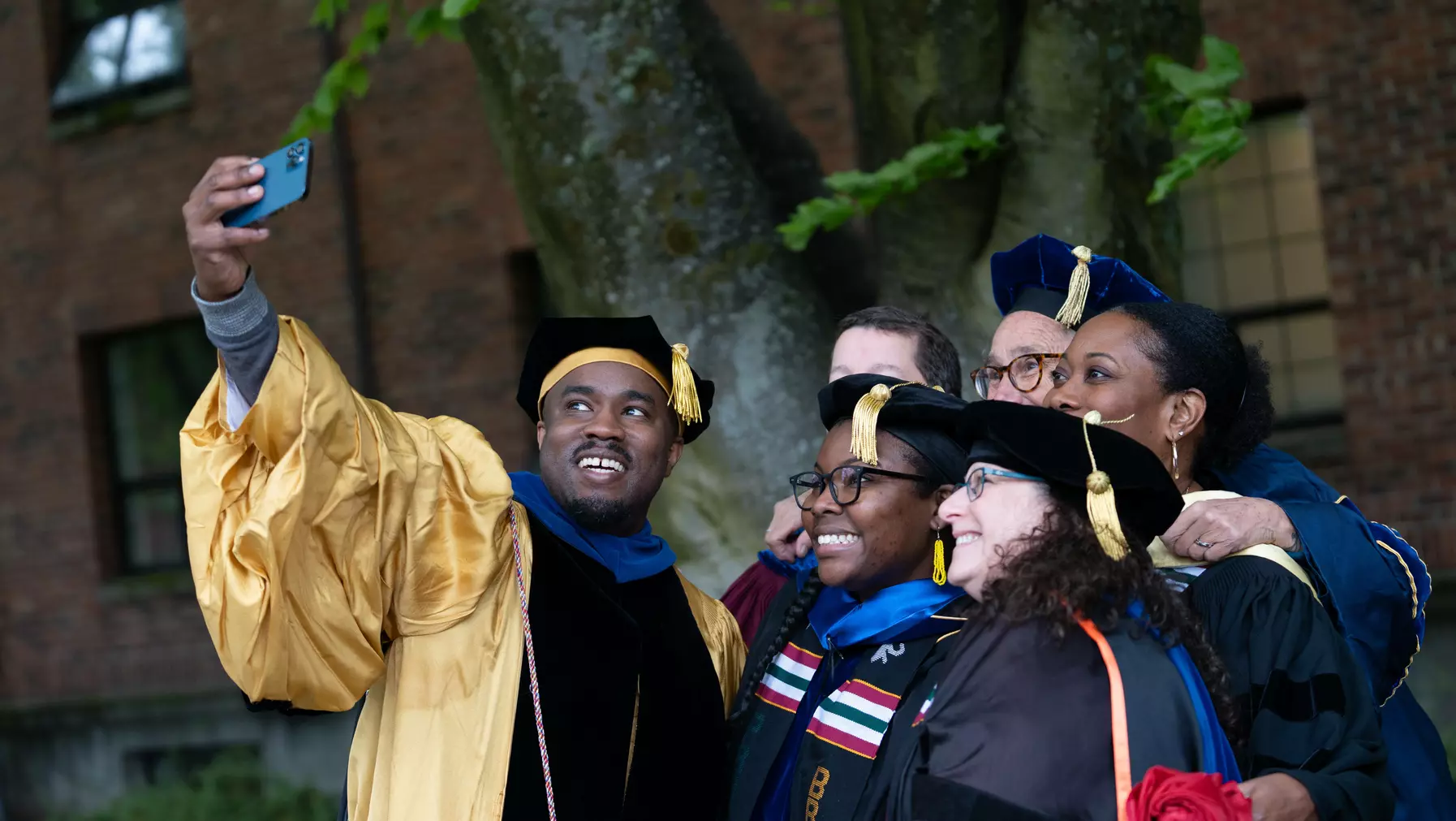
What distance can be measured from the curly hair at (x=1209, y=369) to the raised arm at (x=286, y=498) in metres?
1.49

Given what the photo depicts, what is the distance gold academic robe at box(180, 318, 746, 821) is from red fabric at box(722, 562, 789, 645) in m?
0.86

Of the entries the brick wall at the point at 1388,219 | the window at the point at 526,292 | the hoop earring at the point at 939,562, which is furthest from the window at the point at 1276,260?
the hoop earring at the point at 939,562

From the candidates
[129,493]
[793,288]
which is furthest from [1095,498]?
[129,493]

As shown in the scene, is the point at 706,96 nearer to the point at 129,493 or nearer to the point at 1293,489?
the point at 1293,489

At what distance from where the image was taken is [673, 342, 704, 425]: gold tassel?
3.57 metres

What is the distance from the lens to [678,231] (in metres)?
4.74

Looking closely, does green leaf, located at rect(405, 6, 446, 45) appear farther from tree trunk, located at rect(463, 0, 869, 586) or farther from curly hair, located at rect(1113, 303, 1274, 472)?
curly hair, located at rect(1113, 303, 1274, 472)

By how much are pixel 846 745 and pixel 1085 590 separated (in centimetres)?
75

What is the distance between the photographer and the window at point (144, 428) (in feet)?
36.4

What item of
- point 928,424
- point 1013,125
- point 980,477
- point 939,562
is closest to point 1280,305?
point 1013,125

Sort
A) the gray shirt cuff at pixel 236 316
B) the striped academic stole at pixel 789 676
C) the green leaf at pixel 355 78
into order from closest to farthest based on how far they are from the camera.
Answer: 1. the gray shirt cuff at pixel 236 316
2. the striped academic stole at pixel 789 676
3. the green leaf at pixel 355 78

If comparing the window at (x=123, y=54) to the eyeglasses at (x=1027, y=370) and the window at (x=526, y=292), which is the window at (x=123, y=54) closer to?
the window at (x=526, y=292)

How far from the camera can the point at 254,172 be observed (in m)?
2.66

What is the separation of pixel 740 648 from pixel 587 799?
0.67 metres
